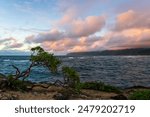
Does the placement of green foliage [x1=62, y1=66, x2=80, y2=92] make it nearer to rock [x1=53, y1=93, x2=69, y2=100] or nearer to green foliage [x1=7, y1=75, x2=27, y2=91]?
rock [x1=53, y1=93, x2=69, y2=100]

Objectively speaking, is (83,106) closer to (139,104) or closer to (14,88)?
(139,104)

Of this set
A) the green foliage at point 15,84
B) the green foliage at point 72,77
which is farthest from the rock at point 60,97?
the green foliage at point 15,84

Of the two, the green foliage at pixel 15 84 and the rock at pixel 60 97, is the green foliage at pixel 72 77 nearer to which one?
the rock at pixel 60 97

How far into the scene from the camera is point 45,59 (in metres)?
18.3

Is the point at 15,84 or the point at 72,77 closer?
the point at 72,77

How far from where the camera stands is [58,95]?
56.7 feet

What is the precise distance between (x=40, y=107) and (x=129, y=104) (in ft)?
10.0

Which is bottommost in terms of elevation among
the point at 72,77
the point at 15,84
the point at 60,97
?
the point at 60,97

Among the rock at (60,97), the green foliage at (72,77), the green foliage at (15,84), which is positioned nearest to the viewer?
the rock at (60,97)

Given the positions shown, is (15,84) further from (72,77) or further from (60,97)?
(60,97)

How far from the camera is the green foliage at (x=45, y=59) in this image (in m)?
18.2

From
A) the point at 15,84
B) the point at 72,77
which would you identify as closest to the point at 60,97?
the point at 72,77

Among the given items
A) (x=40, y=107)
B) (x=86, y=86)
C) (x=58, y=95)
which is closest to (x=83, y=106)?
(x=40, y=107)

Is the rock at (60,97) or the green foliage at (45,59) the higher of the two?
the green foliage at (45,59)
